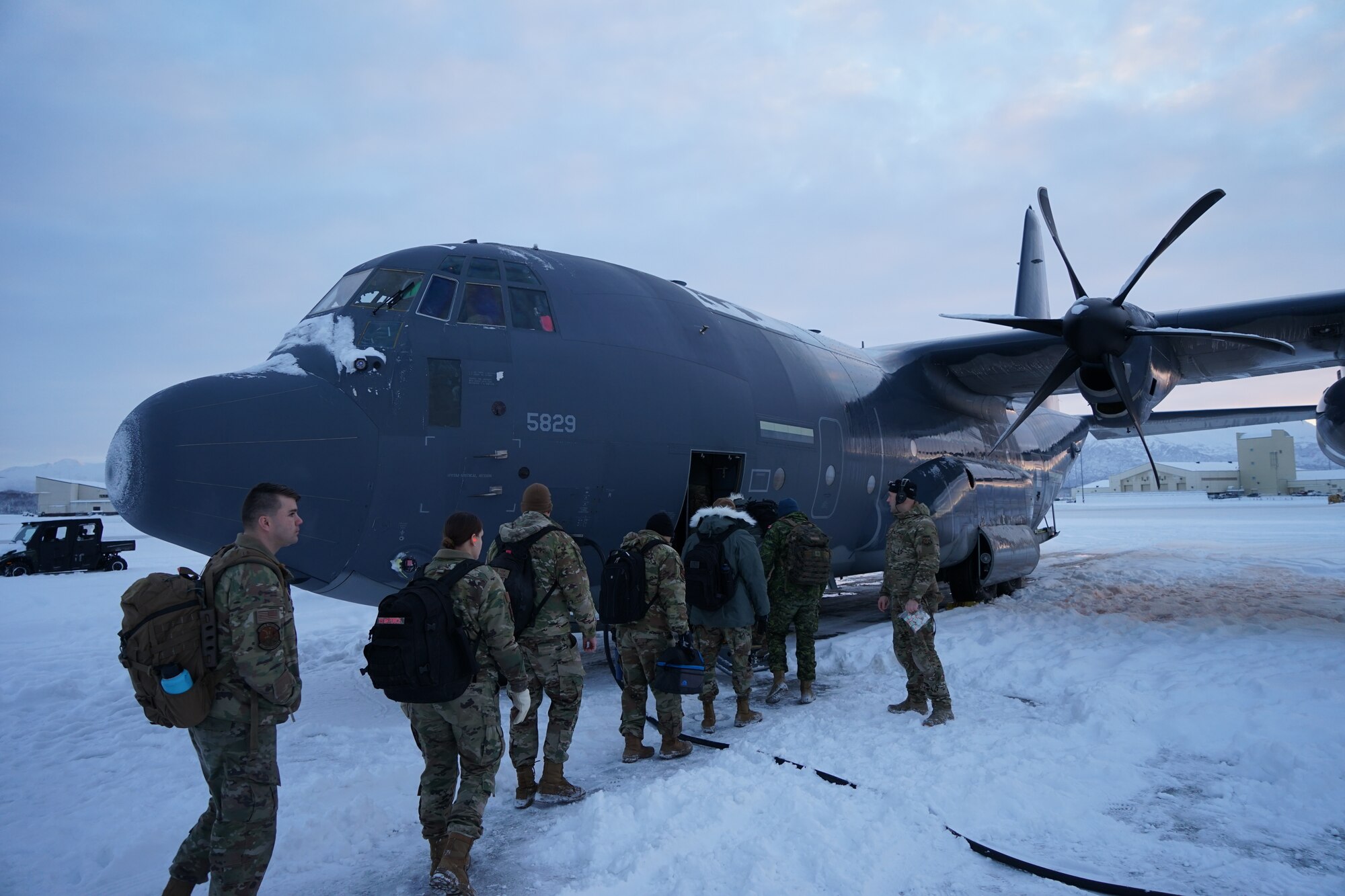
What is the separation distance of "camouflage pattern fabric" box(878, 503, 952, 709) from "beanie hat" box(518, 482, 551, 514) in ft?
10.7

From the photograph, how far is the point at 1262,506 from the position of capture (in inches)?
2227

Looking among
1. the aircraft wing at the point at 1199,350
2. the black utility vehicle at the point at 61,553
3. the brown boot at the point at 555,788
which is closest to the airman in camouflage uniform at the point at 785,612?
the brown boot at the point at 555,788

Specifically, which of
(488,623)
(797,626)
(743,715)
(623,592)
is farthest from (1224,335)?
(488,623)

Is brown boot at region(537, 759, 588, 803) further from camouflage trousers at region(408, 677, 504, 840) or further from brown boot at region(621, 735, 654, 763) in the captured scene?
camouflage trousers at region(408, 677, 504, 840)

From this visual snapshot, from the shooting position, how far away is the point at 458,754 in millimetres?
3975

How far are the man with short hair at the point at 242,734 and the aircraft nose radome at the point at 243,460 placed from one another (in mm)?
2767

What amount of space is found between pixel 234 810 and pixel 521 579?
1896 mm

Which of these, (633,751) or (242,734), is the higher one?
(242,734)

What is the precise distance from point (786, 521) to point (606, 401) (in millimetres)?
2077

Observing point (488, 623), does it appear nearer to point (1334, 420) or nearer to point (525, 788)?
point (525, 788)

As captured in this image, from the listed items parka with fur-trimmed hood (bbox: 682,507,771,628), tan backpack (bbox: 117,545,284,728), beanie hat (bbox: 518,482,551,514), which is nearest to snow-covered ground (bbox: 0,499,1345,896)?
parka with fur-trimmed hood (bbox: 682,507,771,628)

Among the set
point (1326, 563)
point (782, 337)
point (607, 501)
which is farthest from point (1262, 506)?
point (607, 501)

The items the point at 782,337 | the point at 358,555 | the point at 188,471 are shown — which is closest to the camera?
the point at 188,471

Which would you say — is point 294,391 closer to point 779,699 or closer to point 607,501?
point 607,501
